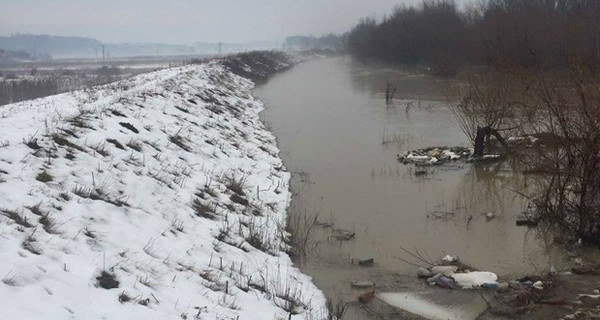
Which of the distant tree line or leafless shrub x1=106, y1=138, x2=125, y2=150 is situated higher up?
the distant tree line

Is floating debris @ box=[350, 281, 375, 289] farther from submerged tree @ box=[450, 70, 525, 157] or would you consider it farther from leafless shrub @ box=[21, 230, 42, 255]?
submerged tree @ box=[450, 70, 525, 157]

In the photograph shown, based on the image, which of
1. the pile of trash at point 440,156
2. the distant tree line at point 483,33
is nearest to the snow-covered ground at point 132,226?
the pile of trash at point 440,156

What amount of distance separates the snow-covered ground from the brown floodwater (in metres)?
0.86

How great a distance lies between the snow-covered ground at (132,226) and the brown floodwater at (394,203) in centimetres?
86

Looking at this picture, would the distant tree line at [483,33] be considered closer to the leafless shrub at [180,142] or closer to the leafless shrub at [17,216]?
the leafless shrub at [180,142]

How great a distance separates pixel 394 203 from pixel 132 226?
6059 millimetres

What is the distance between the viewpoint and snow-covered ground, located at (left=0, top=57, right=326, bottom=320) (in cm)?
470

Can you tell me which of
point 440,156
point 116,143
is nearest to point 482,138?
point 440,156

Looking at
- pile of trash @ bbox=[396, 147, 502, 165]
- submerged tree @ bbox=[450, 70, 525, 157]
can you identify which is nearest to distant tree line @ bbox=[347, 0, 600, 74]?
submerged tree @ bbox=[450, 70, 525, 157]

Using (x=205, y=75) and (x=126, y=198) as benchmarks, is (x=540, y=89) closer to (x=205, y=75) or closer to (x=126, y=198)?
(x=126, y=198)

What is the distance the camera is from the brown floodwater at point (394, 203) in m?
7.82

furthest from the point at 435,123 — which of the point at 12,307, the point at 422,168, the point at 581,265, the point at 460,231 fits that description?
the point at 12,307

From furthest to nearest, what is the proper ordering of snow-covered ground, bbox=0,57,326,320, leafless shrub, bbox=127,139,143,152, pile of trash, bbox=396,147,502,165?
pile of trash, bbox=396,147,502,165 < leafless shrub, bbox=127,139,143,152 < snow-covered ground, bbox=0,57,326,320

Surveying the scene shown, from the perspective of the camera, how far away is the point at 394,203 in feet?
36.6
